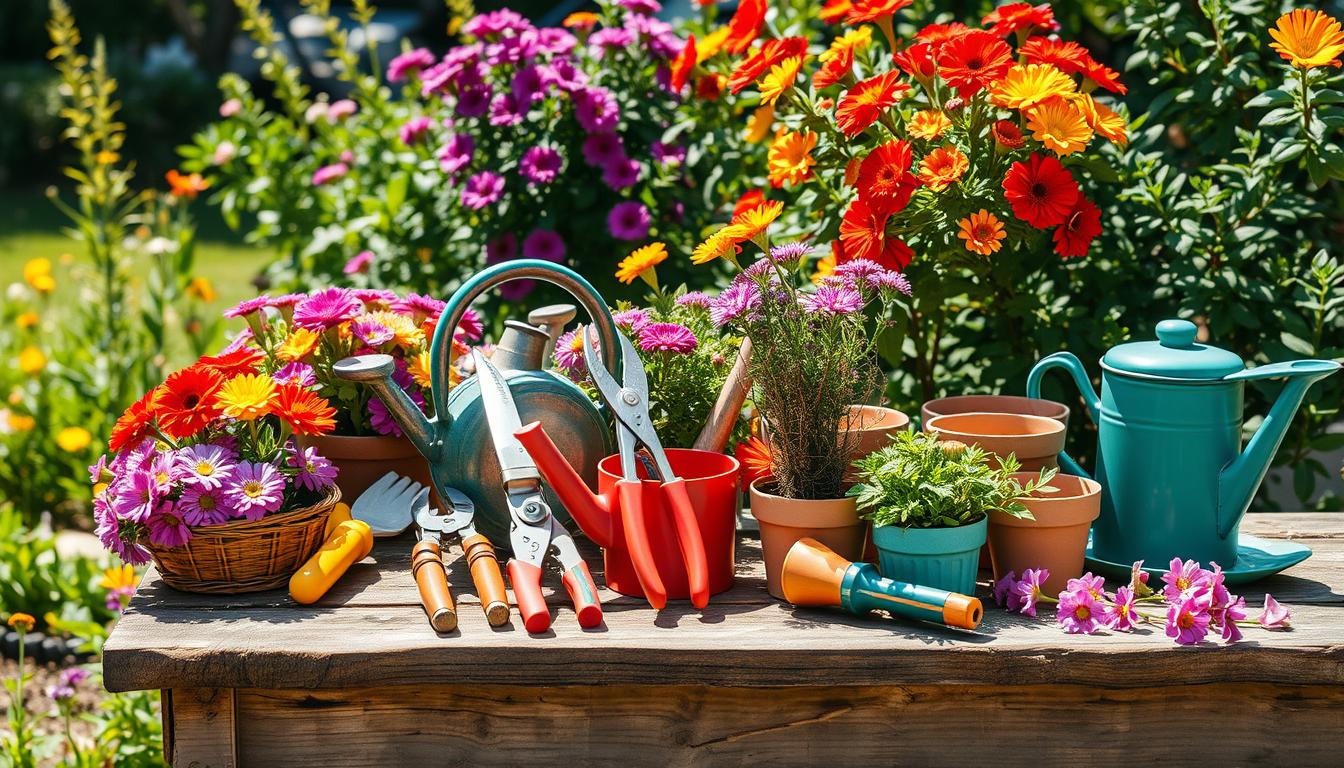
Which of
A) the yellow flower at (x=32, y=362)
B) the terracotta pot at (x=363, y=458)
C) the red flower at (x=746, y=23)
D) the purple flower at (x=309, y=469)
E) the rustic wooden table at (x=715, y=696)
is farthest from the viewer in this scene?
the yellow flower at (x=32, y=362)

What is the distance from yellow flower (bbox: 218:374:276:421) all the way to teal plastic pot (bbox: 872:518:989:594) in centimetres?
76

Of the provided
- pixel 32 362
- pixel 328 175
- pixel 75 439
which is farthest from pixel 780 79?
pixel 32 362

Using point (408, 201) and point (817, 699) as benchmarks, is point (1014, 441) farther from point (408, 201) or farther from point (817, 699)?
point (408, 201)

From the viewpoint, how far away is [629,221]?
102 inches

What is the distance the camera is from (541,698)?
4.63 feet

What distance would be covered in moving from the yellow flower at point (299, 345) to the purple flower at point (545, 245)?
2.98 ft

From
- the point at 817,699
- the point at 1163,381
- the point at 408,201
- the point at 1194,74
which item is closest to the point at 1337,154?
the point at 1194,74

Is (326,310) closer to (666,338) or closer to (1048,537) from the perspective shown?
→ (666,338)

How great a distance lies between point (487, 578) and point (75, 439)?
6.97 feet

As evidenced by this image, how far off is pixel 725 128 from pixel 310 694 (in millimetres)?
1664

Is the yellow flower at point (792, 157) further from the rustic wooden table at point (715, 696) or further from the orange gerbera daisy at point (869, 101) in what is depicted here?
the rustic wooden table at point (715, 696)

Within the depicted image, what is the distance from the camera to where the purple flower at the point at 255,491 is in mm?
1483

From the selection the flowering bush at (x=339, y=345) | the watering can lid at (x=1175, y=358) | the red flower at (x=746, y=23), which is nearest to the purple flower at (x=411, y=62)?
the red flower at (x=746, y=23)

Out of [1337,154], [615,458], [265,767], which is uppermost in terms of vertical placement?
[1337,154]
